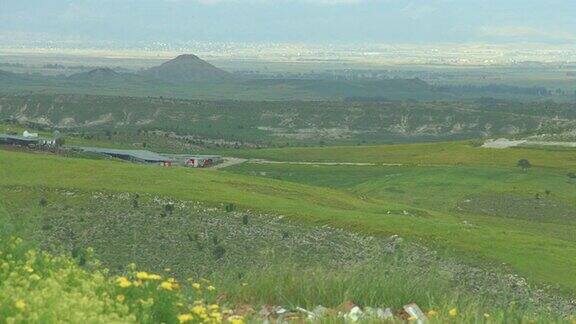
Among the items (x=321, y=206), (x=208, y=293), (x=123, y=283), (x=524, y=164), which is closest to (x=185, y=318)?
(x=123, y=283)

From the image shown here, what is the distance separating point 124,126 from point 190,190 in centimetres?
11280

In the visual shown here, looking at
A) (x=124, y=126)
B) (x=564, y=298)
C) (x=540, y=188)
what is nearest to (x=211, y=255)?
(x=564, y=298)

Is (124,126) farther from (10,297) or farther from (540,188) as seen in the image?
(10,297)

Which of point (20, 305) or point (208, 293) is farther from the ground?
point (20, 305)

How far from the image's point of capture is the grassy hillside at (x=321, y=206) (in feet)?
120

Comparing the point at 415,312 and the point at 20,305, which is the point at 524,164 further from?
the point at 20,305

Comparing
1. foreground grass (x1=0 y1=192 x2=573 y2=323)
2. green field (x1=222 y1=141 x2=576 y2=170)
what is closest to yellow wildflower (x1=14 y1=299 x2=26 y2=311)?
foreground grass (x1=0 y1=192 x2=573 y2=323)

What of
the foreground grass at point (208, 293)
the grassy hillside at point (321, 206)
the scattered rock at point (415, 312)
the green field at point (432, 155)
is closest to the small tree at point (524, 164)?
the green field at point (432, 155)

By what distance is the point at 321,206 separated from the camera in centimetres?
4972

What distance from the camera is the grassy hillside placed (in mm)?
36688

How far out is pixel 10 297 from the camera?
8.27 m

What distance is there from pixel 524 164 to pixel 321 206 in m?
37.1

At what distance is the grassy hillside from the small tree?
18747 mm

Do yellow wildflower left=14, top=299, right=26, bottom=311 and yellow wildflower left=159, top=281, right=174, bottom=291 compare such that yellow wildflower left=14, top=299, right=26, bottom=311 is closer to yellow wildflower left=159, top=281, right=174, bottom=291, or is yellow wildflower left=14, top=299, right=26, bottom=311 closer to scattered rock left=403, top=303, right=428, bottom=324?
yellow wildflower left=159, top=281, right=174, bottom=291
